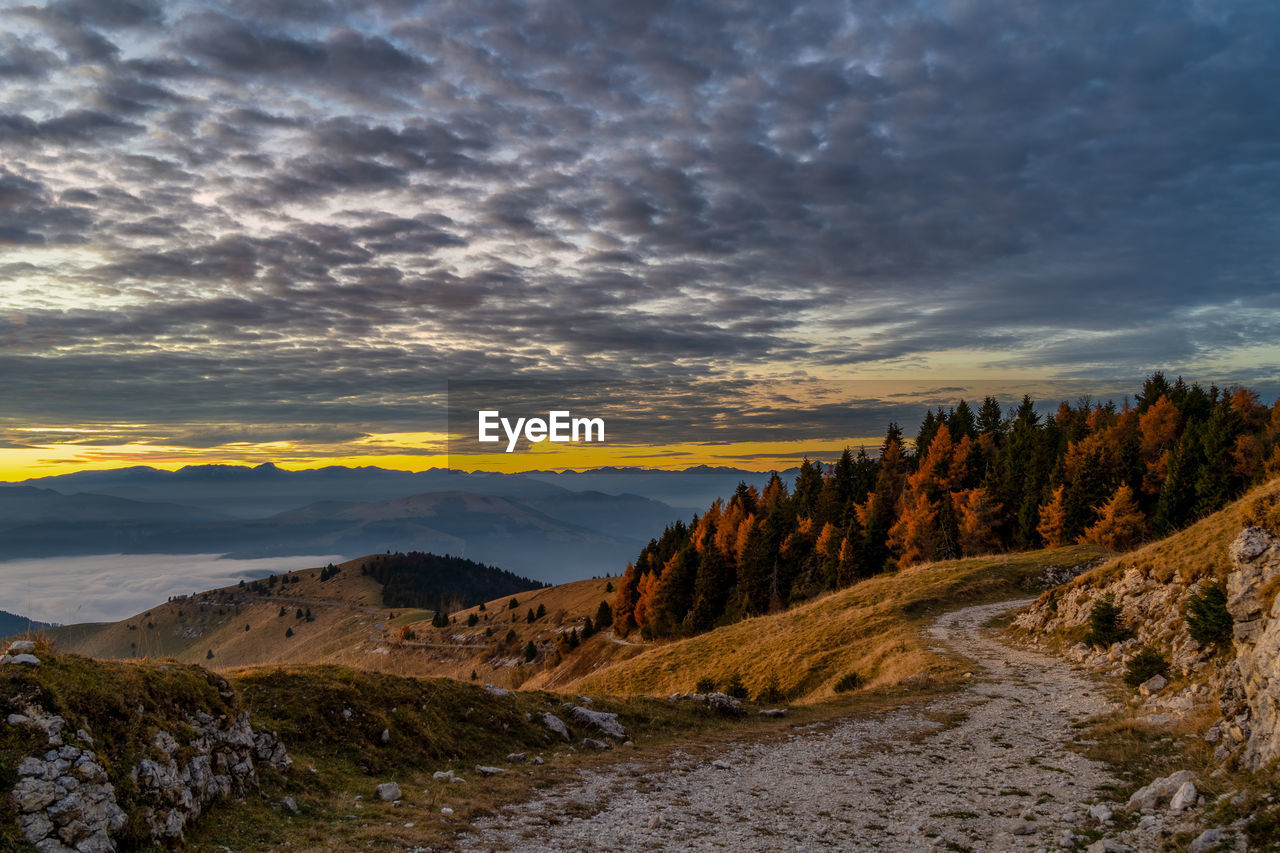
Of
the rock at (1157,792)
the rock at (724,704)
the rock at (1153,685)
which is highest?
the rock at (1157,792)

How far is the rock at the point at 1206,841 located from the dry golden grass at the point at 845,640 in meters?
20.8

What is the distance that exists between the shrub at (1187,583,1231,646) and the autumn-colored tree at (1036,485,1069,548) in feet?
180

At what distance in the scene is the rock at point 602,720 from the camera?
21.4 m

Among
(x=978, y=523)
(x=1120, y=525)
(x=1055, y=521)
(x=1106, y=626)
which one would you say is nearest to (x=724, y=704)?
(x=1106, y=626)

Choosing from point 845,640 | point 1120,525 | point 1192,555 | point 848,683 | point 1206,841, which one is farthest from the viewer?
point 1120,525

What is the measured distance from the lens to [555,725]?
68.2 feet

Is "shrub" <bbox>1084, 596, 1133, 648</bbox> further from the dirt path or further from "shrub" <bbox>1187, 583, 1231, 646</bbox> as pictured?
"shrub" <bbox>1187, 583, 1231, 646</bbox>

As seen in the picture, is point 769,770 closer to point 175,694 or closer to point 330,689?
point 330,689

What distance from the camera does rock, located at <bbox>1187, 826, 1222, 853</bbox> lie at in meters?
10.2

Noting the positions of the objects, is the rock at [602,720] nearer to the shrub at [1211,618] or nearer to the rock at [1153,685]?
the rock at [1153,685]

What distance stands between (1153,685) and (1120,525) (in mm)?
51284

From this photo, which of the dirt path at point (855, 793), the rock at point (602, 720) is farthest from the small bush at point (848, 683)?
the rock at point (602, 720)

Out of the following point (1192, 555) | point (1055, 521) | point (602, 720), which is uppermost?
point (1192, 555)

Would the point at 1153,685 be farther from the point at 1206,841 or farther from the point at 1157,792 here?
the point at 1206,841
